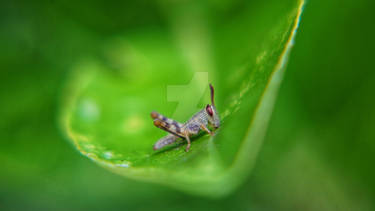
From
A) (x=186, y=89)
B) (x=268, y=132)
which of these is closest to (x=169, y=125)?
(x=186, y=89)

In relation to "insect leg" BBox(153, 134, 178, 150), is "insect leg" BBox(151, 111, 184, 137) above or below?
above

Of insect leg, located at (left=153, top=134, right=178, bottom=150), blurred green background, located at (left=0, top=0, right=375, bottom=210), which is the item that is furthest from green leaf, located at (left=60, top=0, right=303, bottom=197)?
blurred green background, located at (left=0, top=0, right=375, bottom=210)

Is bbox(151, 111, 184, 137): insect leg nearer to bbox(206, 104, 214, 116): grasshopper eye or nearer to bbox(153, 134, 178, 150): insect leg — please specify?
bbox(153, 134, 178, 150): insect leg

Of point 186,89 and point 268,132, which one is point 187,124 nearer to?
point 186,89

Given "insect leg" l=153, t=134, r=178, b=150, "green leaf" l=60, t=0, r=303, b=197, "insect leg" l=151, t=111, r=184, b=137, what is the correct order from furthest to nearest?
"insect leg" l=151, t=111, r=184, b=137 < "insect leg" l=153, t=134, r=178, b=150 < "green leaf" l=60, t=0, r=303, b=197

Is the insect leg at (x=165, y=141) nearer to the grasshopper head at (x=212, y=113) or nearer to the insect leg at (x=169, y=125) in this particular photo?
the insect leg at (x=169, y=125)

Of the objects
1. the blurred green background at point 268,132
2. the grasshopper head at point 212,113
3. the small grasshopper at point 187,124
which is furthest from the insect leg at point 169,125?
the blurred green background at point 268,132
